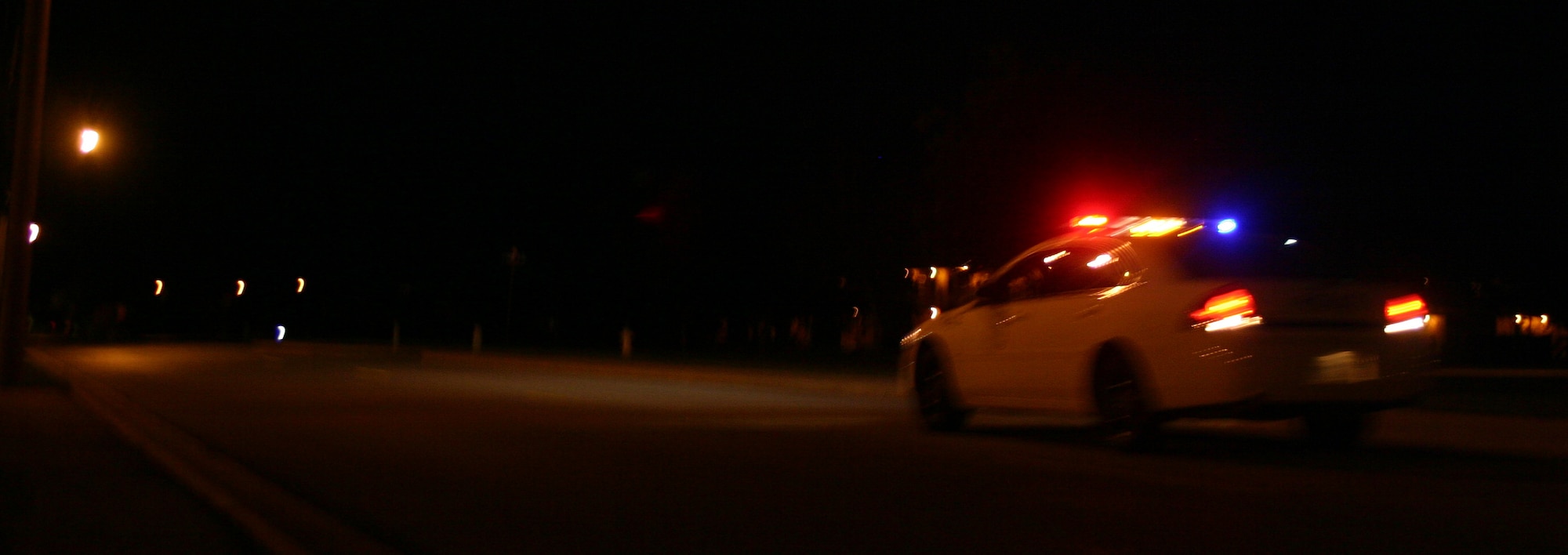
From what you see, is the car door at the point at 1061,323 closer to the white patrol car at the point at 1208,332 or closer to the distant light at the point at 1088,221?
the white patrol car at the point at 1208,332

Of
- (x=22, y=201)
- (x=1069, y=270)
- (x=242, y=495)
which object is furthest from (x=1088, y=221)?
(x=22, y=201)

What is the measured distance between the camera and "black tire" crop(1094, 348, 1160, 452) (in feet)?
29.9

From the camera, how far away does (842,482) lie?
844cm

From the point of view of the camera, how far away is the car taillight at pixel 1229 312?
8.45 m

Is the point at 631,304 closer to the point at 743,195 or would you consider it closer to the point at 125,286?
the point at 743,195

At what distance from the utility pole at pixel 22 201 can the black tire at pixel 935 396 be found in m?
12.7

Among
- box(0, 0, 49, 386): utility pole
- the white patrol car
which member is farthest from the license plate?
box(0, 0, 49, 386): utility pole

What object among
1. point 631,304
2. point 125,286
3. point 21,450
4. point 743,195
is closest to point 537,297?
point 631,304

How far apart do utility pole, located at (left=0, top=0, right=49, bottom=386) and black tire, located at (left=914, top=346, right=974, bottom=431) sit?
12705 mm

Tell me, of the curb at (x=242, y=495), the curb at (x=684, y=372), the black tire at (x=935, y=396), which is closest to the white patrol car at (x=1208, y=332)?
the black tire at (x=935, y=396)

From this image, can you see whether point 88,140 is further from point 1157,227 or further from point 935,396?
point 1157,227

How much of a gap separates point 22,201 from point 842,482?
14433 mm

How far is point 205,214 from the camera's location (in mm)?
66938

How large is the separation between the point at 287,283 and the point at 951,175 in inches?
2058
